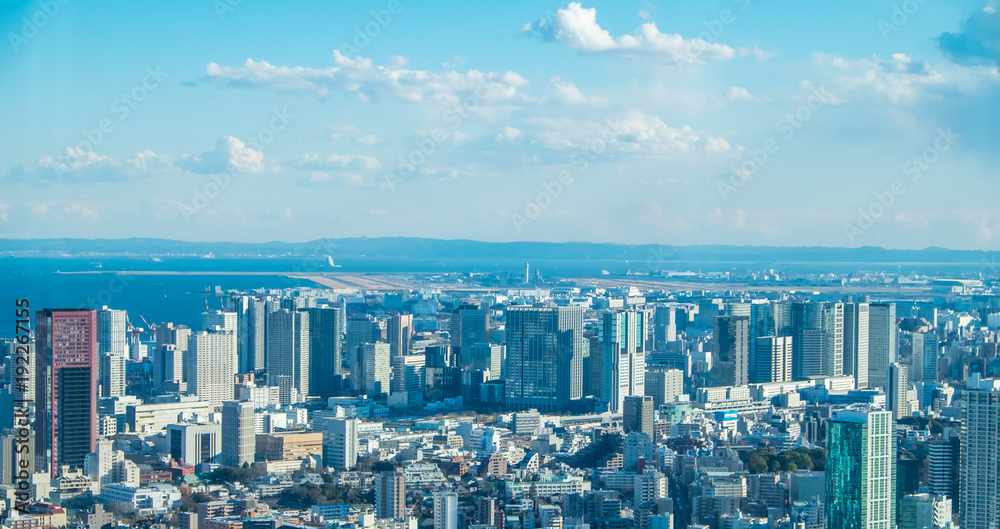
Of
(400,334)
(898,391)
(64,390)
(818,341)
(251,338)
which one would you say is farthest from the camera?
(400,334)

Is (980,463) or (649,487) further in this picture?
(649,487)

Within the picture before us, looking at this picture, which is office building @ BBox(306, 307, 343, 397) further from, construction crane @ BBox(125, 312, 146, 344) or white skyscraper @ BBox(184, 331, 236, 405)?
construction crane @ BBox(125, 312, 146, 344)

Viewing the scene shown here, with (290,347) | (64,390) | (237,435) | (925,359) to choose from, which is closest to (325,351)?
(290,347)

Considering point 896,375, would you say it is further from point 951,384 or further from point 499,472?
point 499,472

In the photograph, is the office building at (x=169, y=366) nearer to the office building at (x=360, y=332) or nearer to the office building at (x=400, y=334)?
the office building at (x=360, y=332)

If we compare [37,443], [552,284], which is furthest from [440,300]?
[37,443]

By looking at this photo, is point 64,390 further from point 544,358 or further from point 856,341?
point 856,341

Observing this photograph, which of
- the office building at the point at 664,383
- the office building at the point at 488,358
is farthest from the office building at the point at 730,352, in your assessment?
the office building at the point at 488,358
